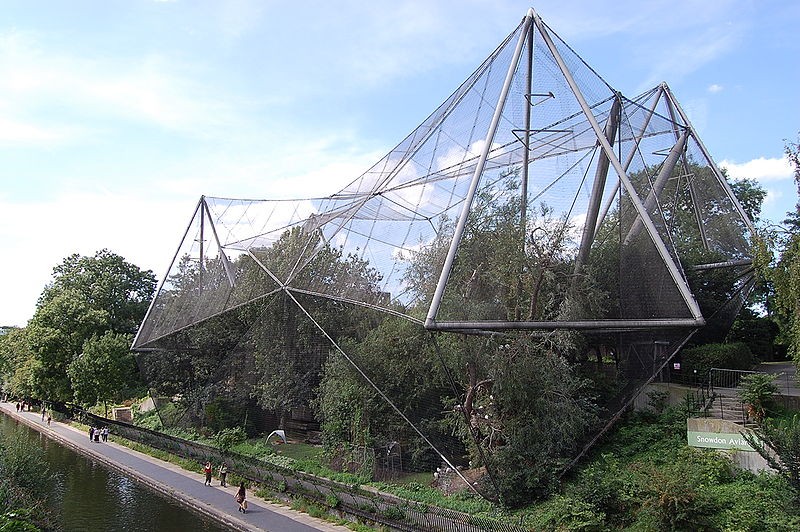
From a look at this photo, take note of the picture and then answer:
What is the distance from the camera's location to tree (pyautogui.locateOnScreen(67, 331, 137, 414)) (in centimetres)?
3566

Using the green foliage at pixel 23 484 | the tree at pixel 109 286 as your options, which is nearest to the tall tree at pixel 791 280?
the green foliage at pixel 23 484

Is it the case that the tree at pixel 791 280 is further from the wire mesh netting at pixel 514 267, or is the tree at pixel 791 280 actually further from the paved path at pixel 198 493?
the paved path at pixel 198 493

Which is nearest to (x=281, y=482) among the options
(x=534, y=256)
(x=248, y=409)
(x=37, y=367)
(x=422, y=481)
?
(x=422, y=481)

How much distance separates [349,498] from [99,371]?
79.9 feet

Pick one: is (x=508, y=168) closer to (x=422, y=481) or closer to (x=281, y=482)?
(x=422, y=481)

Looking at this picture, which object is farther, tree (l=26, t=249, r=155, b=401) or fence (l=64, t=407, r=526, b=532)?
tree (l=26, t=249, r=155, b=401)

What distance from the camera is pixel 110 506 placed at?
1852 cm

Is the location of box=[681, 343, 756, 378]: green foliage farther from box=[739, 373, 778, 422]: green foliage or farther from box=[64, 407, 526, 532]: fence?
box=[64, 407, 526, 532]: fence

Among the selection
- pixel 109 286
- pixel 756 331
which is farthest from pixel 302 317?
pixel 109 286

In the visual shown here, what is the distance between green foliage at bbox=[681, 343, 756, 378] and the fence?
34.5 feet

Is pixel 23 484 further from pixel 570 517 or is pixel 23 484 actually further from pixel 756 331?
pixel 756 331

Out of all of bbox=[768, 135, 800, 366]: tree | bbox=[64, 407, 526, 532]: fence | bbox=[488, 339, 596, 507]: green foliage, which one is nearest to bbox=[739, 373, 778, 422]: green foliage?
bbox=[768, 135, 800, 366]: tree

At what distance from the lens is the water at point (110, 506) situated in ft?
53.5

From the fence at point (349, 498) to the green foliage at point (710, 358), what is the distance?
10.5 metres
